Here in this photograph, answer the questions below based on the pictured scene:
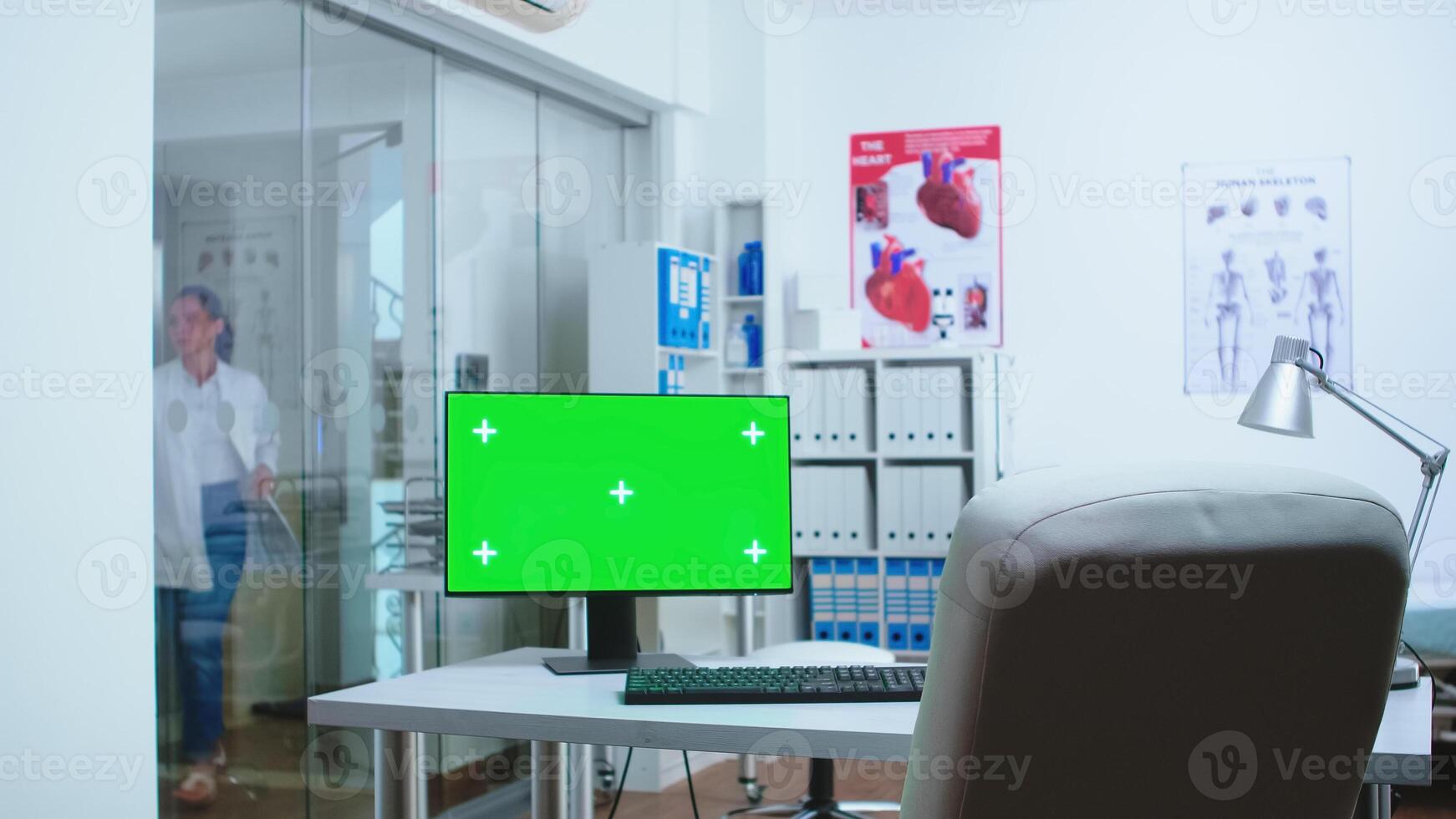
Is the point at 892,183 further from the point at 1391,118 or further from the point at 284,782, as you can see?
the point at 284,782

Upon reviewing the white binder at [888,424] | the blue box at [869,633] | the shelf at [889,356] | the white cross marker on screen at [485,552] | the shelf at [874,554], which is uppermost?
the shelf at [889,356]

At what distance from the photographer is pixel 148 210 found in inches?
100

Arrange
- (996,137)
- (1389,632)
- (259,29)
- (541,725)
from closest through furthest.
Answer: (1389,632) < (541,725) < (259,29) < (996,137)

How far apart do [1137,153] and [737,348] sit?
1.65 m

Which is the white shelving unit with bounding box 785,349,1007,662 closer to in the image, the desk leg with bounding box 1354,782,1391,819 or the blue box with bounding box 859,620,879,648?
the blue box with bounding box 859,620,879,648

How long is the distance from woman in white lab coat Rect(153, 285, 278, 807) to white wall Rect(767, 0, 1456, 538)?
7.23ft

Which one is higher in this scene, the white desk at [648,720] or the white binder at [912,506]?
the white binder at [912,506]

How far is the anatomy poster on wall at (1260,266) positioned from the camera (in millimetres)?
4715

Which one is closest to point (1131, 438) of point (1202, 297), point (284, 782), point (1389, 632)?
point (1202, 297)

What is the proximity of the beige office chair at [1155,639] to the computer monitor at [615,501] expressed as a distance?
116cm

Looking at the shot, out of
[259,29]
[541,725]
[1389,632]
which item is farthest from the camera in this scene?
[259,29]

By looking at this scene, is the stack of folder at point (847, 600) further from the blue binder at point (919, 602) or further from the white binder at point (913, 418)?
the white binder at point (913, 418)

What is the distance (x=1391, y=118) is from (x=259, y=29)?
12.4 ft

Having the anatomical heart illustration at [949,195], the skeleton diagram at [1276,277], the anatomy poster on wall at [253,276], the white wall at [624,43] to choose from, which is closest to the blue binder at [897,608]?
the anatomical heart illustration at [949,195]
